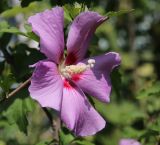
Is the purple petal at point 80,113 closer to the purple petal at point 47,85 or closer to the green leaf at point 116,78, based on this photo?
the purple petal at point 47,85

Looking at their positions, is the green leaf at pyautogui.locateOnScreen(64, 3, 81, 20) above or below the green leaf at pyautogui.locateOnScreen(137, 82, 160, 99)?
above

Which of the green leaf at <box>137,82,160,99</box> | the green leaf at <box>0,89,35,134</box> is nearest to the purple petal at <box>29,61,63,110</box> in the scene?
the green leaf at <box>0,89,35,134</box>

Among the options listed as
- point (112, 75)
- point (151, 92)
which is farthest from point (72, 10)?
point (151, 92)

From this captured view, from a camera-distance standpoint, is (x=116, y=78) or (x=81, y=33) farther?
(x=116, y=78)

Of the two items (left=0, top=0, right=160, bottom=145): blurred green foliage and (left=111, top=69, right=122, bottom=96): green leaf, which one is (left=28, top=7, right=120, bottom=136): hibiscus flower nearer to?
Answer: (left=0, top=0, right=160, bottom=145): blurred green foliage

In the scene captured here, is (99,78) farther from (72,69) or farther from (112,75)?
(112,75)

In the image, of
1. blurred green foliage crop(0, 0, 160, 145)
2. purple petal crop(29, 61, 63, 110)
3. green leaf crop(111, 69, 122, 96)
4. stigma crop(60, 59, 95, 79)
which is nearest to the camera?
purple petal crop(29, 61, 63, 110)

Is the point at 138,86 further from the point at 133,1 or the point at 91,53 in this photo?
the point at 91,53

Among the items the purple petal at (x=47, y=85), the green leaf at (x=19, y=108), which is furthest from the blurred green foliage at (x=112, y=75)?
the purple petal at (x=47, y=85)
